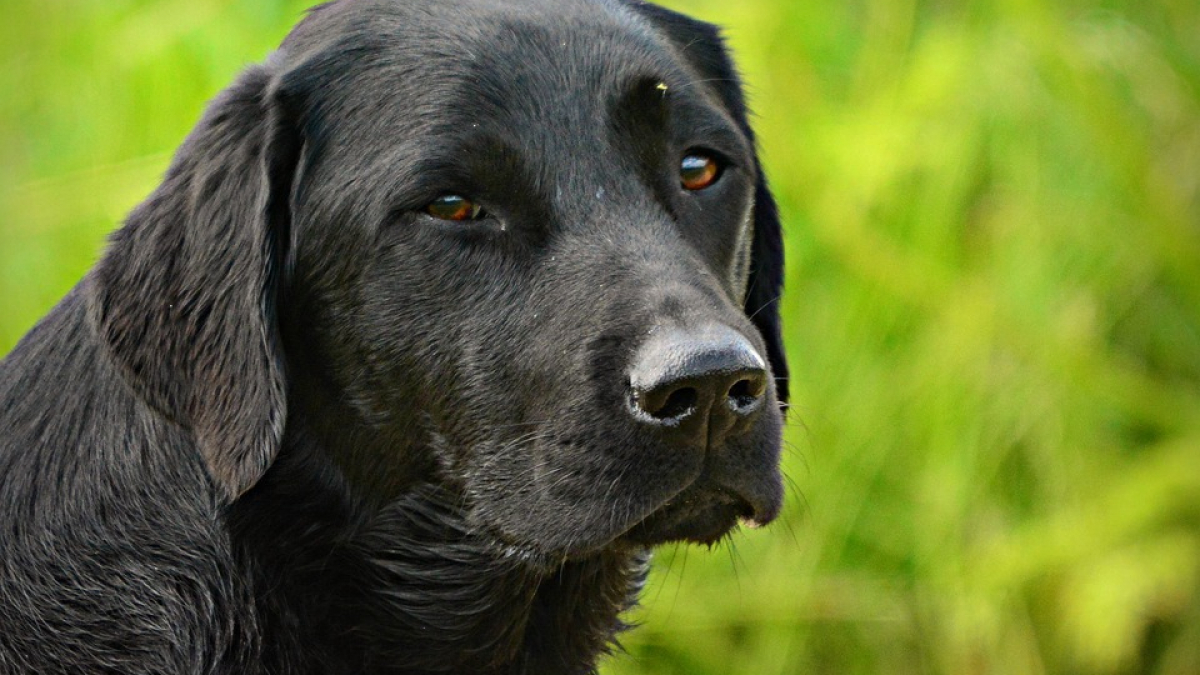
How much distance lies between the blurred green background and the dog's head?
7.51ft

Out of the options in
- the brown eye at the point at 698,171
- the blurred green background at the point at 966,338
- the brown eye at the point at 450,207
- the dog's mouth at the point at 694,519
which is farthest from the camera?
the blurred green background at the point at 966,338

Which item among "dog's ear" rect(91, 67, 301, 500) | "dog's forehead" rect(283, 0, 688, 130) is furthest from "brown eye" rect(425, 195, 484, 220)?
"dog's ear" rect(91, 67, 301, 500)

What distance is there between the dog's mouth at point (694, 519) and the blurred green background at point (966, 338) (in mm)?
2307

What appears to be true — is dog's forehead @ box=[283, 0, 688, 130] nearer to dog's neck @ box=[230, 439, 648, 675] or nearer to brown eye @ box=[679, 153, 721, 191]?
brown eye @ box=[679, 153, 721, 191]

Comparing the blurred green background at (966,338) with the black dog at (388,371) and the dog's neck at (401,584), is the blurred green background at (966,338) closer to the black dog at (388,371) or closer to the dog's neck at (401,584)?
the dog's neck at (401,584)

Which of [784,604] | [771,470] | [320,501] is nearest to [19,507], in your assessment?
[320,501]

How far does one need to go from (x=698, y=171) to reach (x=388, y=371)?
2.49ft

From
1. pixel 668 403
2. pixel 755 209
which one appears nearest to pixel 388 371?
pixel 668 403

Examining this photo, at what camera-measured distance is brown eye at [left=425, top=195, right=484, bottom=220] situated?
2854mm

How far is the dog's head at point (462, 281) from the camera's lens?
270cm

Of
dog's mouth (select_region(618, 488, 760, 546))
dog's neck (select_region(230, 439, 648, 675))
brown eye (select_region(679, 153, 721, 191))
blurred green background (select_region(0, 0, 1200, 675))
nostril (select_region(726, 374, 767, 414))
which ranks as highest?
brown eye (select_region(679, 153, 721, 191))

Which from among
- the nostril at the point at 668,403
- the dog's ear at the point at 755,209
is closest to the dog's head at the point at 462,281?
the nostril at the point at 668,403

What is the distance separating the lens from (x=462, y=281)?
286 centimetres

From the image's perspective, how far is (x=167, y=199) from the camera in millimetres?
2898
